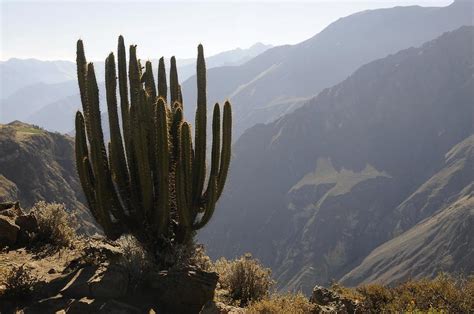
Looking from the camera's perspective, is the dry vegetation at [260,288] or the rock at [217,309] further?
the dry vegetation at [260,288]

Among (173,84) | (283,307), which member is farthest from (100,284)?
(173,84)

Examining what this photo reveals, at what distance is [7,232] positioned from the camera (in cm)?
1127

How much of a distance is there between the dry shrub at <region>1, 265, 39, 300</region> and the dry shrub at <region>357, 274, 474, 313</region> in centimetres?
623

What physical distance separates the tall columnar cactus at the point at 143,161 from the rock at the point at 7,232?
94.9 inches

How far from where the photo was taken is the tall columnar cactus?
961cm

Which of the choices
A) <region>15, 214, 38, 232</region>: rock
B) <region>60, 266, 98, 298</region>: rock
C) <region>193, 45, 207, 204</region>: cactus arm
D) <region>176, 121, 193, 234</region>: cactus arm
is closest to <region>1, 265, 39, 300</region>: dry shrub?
<region>60, 266, 98, 298</region>: rock

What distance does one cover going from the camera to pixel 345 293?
32.9 ft

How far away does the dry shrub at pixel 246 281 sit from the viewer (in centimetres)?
1003

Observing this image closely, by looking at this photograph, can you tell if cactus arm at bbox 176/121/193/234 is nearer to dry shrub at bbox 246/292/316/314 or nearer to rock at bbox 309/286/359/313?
dry shrub at bbox 246/292/316/314

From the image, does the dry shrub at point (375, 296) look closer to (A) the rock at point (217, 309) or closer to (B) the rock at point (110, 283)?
(A) the rock at point (217, 309)

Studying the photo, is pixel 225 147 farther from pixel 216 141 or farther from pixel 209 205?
pixel 209 205

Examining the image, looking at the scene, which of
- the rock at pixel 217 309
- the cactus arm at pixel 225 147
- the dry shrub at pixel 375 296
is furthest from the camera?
the cactus arm at pixel 225 147

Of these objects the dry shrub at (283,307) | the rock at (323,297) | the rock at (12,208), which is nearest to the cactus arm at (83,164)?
the rock at (12,208)

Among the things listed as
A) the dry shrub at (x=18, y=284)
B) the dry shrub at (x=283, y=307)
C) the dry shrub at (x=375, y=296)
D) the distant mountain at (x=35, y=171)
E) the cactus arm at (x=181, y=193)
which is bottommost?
the distant mountain at (x=35, y=171)
